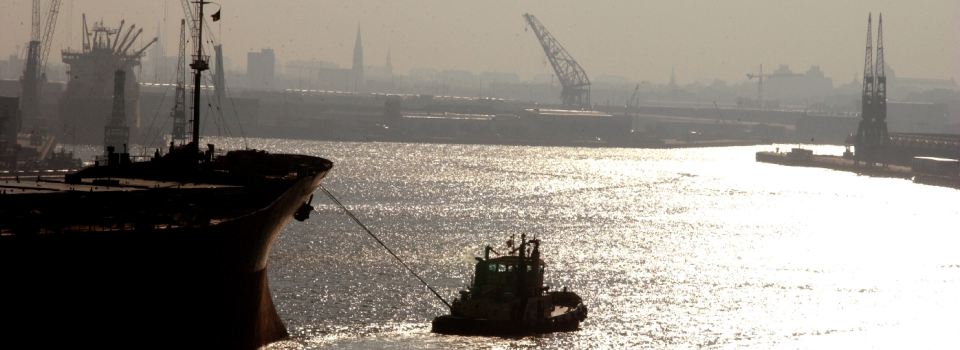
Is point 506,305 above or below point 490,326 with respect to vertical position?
above

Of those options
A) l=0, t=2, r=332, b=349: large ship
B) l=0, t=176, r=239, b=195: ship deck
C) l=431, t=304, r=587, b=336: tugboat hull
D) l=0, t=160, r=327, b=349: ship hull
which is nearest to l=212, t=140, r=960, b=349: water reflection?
l=431, t=304, r=587, b=336: tugboat hull

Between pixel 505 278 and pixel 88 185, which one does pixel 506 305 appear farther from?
pixel 88 185

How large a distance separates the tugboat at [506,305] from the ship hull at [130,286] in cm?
1156

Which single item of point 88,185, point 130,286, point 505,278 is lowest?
point 505,278

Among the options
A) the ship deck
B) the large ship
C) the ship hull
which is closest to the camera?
the ship hull

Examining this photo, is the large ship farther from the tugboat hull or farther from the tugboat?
the tugboat

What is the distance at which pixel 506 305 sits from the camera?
5050 centimetres

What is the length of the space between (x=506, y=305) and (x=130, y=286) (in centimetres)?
1974

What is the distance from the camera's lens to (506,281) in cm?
5097

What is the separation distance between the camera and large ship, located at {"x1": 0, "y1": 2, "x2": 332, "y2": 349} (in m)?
30.7

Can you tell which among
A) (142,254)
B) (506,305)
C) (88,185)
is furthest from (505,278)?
(142,254)

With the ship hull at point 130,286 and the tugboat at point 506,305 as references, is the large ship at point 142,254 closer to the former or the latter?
the ship hull at point 130,286

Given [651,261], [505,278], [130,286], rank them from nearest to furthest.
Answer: [130,286] < [505,278] < [651,261]

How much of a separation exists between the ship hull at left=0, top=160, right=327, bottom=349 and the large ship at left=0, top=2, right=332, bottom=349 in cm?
2
